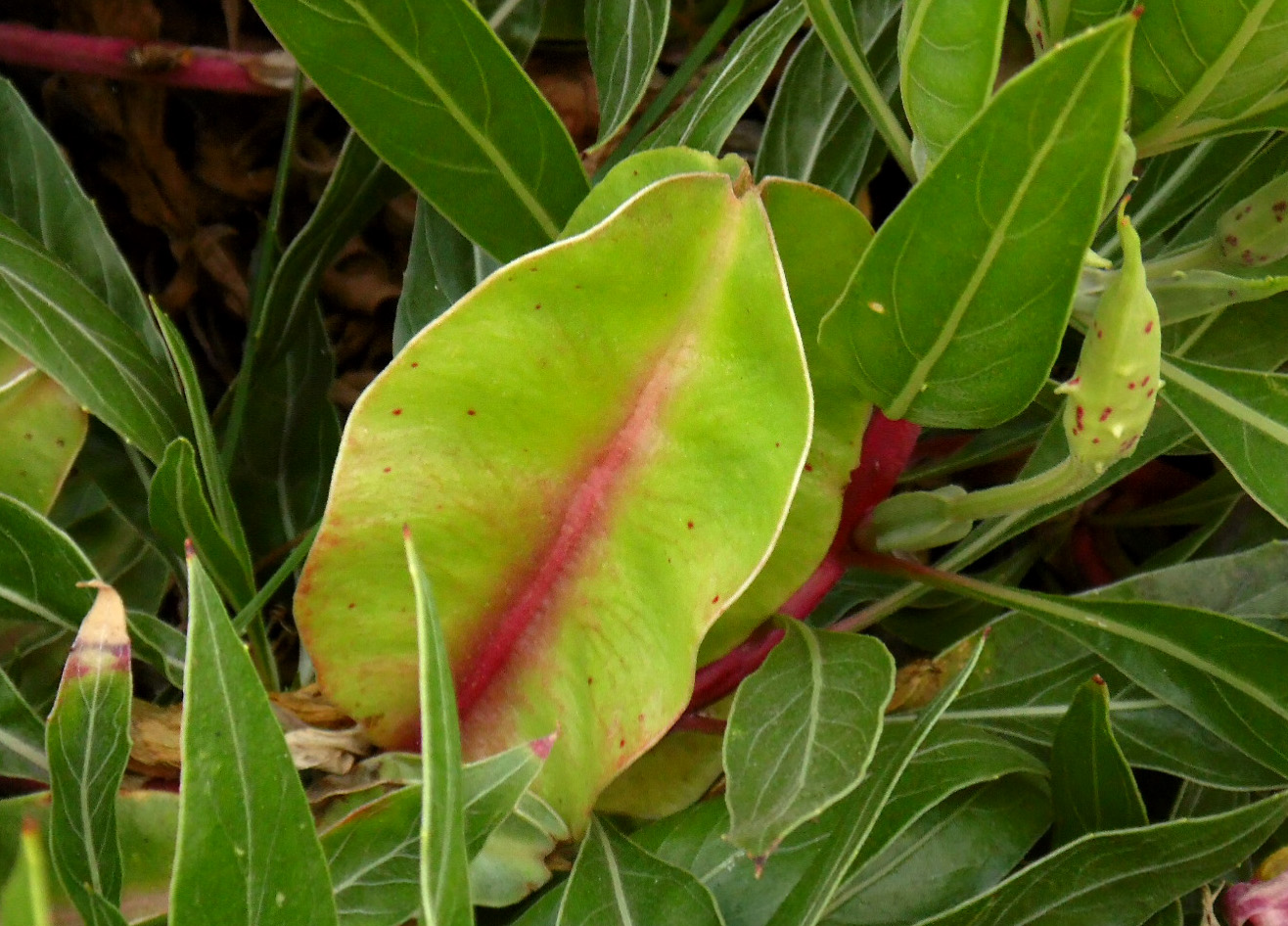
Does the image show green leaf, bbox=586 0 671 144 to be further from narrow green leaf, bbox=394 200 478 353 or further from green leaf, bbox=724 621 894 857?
green leaf, bbox=724 621 894 857

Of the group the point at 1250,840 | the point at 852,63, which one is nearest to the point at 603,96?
the point at 852,63

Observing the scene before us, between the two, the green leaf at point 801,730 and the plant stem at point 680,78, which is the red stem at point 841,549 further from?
the plant stem at point 680,78

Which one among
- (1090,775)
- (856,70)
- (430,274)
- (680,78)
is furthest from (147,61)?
(1090,775)

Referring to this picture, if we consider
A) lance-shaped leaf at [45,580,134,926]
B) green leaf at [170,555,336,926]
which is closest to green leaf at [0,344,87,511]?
lance-shaped leaf at [45,580,134,926]

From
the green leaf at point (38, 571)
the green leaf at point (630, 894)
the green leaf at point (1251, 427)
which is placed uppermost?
the green leaf at point (1251, 427)

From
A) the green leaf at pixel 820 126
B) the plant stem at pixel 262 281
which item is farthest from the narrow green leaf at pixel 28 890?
the green leaf at pixel 820 126

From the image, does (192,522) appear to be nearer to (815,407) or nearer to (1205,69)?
(815,407)
